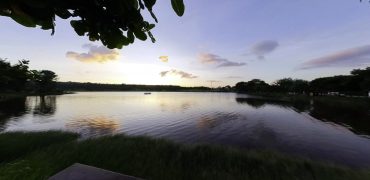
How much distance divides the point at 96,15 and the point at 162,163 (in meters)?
12.1

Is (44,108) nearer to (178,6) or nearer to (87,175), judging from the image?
(87,175)

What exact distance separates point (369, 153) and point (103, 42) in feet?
85.6

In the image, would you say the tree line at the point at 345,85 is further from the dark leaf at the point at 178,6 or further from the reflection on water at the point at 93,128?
the dark leaf at the point at 178,6

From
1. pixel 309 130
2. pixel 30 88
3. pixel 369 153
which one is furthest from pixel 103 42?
pixel 30 88

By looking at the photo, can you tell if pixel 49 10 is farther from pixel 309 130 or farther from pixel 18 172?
pixel 309 130

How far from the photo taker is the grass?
1145cm

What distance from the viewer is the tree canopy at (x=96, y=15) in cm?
190

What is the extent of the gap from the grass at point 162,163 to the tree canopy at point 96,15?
9.66m

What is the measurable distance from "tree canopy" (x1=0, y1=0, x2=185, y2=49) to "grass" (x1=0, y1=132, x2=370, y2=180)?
9664mm

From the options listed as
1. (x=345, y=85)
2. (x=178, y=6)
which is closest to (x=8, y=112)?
(x=178, y=6)

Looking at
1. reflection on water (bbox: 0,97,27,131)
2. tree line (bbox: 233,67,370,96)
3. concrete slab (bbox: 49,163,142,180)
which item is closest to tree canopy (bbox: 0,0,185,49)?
concrete slab (bbox: 49,163,142,180)

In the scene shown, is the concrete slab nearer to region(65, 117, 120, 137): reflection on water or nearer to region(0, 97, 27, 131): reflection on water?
region(65, 117, 120, 137): reflection on water

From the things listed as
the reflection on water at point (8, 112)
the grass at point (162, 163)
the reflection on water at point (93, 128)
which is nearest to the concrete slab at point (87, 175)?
the grass at point (162, 163)

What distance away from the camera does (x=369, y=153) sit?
20.2 metres
